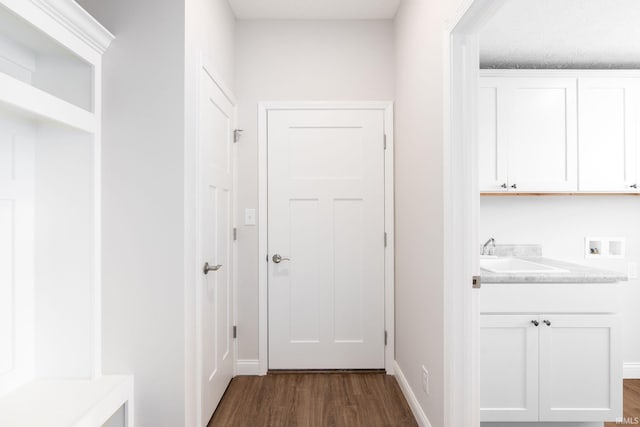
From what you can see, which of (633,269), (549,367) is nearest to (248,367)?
(549,367)

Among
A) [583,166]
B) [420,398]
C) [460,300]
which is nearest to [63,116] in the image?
[460,300]

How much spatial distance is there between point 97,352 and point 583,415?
2476mm

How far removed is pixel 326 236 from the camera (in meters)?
2.99

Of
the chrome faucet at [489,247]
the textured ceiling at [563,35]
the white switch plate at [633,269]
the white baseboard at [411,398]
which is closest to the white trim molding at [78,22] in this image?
the textured ceiling at [563,35]

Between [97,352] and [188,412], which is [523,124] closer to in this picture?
[188,412]

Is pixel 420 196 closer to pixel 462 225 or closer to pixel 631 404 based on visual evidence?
pixel 462 225

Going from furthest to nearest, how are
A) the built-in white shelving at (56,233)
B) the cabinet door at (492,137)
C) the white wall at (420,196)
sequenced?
the cabinet door at (492,137)
the white wall at (420,196)
the built-in white shelving at (56,233)

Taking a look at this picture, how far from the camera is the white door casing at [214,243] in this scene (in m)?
2.07

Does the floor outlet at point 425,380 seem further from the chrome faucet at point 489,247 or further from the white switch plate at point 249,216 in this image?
the white switch plate at point 249,216

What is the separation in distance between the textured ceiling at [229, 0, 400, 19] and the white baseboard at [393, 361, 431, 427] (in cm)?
257

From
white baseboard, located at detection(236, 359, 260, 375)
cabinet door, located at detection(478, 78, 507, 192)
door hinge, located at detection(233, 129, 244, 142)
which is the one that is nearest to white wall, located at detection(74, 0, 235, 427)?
door hinge, located at detection(233, 129, 244, 142)

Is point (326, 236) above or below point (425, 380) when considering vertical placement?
above

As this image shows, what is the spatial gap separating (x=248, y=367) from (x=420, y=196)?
1820 millimetres

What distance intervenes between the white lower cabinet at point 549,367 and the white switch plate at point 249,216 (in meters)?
1.69
